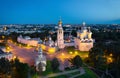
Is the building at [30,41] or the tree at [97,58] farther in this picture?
the building at [30,41]

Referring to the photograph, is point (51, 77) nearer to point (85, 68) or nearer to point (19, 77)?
point (19, 77)

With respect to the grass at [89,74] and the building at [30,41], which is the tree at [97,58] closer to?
the grass at [89,74]

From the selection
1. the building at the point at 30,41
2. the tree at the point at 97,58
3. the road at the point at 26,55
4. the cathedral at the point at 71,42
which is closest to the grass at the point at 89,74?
the tree at the point at 97,58

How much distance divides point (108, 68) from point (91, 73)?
377 cm

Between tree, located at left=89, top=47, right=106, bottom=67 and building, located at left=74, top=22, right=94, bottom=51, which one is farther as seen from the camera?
building, located at left=74, top=22, right=94, bottom=51

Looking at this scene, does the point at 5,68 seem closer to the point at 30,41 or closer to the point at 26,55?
the point at 26,55

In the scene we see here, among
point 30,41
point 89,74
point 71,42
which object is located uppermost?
point 30,41

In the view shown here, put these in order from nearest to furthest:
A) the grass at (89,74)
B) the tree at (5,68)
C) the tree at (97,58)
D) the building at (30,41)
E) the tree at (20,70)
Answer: the tree at (5,68) < the tree at (20,70) < the grass at (89,74) < the tree at (97,58) < the building at (30,41)

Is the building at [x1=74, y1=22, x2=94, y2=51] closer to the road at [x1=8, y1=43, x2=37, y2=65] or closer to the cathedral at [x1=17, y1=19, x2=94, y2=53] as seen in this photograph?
the cathedral at [x1=17, y1=19, x2=94, y2=53]

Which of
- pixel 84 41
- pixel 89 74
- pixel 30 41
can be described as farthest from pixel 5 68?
pixel 30 41

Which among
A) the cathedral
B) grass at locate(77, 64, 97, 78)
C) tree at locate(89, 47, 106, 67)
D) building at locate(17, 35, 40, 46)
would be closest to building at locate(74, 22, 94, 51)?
the cathedral

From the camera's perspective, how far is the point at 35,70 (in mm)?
25219

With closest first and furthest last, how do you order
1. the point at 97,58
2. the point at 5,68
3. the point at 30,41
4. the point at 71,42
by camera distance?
the point at 5,68 → the point at 97,58 → the point at 71,42 → the point at 30,41

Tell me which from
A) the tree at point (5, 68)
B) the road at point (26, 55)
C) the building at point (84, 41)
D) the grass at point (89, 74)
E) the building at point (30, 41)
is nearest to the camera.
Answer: the tree at point (5, 68)
